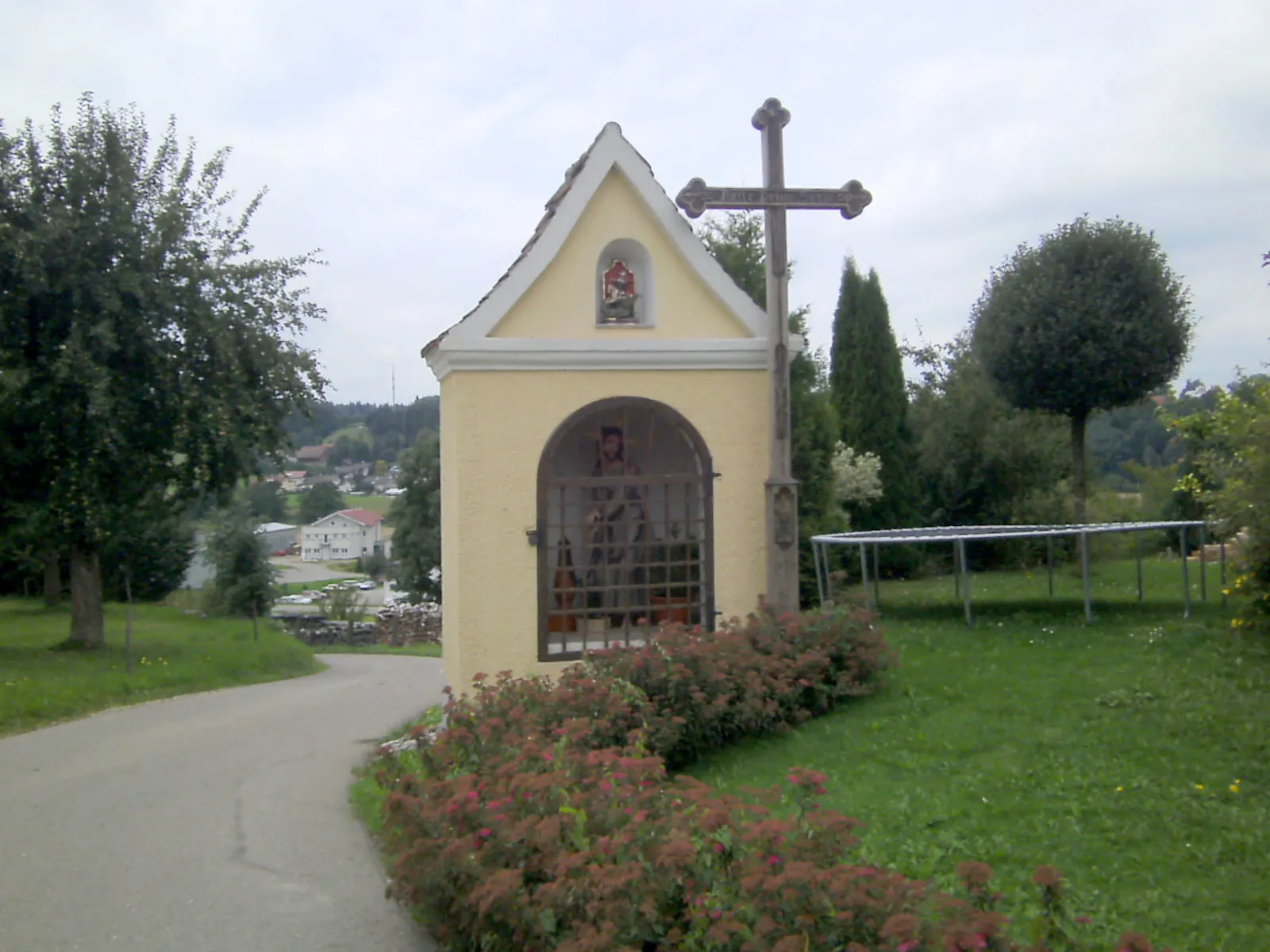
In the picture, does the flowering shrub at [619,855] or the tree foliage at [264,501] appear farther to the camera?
the tree foliage at [264,501]

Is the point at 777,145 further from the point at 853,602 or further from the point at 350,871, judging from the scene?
the point at 350,871

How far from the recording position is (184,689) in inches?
666

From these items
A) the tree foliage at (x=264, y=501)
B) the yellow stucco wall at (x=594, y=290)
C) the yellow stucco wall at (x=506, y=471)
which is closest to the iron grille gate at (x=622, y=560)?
the yellow stucco wall at (x=506, y=471)

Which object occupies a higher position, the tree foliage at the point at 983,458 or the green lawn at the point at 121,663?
the tree foliage at the point at 983,458

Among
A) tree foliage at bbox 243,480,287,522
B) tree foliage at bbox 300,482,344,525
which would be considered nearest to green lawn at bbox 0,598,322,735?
tree foliage at bbox 243,480,287,522

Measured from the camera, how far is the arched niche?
9.52 m

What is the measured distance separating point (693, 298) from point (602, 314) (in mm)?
708

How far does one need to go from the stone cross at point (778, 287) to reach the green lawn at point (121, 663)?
27.5 feet

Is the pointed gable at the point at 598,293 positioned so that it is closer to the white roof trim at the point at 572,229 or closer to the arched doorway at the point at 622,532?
the white roof trim at the point at 572,229

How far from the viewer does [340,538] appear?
79562mm

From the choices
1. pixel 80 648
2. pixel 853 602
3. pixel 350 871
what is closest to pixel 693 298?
pixel 853 602

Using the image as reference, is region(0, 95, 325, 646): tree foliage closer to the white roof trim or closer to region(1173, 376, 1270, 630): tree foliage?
the white roof trim

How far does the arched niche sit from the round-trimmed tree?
730cm

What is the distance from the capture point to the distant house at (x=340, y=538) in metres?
76.1
